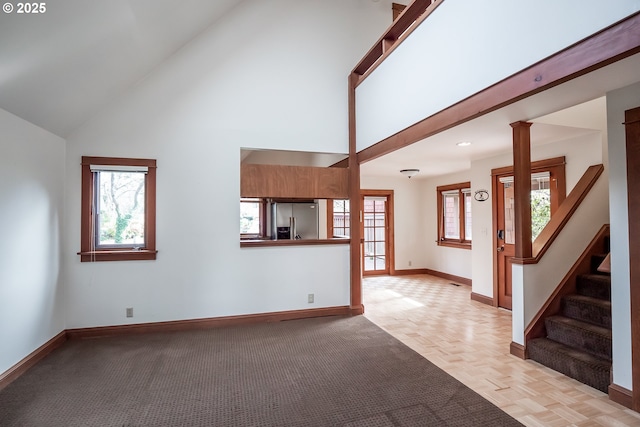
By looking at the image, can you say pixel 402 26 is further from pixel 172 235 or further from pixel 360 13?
pixel 172 235

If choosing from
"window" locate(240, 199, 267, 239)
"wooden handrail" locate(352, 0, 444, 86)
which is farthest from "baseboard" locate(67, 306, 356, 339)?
"wooden handrail" locate(352, 0, 444, 86)

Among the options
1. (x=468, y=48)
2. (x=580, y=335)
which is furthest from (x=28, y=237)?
(x=580, y=335)

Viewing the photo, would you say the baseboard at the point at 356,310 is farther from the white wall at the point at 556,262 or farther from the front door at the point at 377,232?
the front door at the point at 377,232

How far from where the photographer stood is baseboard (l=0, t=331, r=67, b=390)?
8.70 ft

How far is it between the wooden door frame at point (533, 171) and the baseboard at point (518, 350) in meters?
1.83

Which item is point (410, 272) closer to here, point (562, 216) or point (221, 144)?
point (562, 216)

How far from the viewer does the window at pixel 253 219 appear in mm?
5332

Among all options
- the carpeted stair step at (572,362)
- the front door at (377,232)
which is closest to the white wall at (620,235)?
the carpeted stair step at (572,362)

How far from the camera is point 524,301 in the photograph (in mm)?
3143

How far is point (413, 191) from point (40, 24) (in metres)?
6.97

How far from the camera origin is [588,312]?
305cm

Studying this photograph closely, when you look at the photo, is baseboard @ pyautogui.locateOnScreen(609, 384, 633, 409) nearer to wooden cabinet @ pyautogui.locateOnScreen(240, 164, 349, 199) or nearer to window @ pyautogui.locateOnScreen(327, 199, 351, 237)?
wooden cabinet @ pyautogui.locateOnScreen(240, 164, 349, 199)

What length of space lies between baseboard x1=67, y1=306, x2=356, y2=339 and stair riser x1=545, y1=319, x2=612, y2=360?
2250 millimetres

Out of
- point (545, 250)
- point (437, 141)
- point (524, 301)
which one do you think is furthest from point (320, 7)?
point (524, 301)
